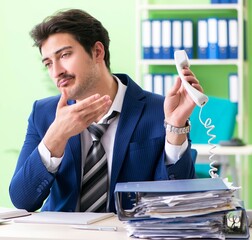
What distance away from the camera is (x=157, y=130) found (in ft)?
7.58

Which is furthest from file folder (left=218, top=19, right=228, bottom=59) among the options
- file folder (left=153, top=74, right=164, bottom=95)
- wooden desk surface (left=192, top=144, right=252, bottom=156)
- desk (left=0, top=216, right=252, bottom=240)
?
desk (left=0, top=216, right=252, bottom=240)

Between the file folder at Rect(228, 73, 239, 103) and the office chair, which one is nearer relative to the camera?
the office chair

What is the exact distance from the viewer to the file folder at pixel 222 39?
5414mm

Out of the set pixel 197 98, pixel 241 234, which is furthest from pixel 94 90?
pixel 241 234

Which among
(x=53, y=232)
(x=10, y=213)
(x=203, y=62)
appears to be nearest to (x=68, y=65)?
(x=10, y=213)

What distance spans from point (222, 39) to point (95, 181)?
11.2ft

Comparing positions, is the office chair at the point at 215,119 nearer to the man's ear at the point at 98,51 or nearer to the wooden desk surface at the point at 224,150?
the wooden desk surface at the point at 224,150

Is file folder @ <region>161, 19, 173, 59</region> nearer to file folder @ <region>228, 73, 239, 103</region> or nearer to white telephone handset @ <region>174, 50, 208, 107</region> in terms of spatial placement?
file folder @ <region>228, 73, 239, 103</region>

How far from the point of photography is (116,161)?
225 centimetres

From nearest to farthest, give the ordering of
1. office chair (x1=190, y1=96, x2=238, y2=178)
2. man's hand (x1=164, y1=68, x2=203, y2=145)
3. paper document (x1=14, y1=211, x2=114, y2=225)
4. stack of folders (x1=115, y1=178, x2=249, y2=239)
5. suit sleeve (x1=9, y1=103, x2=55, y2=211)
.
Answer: stack of folders (x1=115, y1=178, x2=249, y2=239), paper document (x1=14, y1=211, x2=114, y2=225), man's hand (x1=164, y1=68, x2=203, y2=145), suit sleeve (x1=9, y1=103, x2=55, y2=211), office chair (x1=190, y1=96, x2=238, y2=178)

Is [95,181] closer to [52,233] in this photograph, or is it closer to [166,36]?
[52,233]

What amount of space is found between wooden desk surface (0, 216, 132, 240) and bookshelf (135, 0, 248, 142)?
12.3ft

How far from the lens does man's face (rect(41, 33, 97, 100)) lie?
7.68ft

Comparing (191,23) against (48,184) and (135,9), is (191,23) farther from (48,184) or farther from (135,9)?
(48,184)
